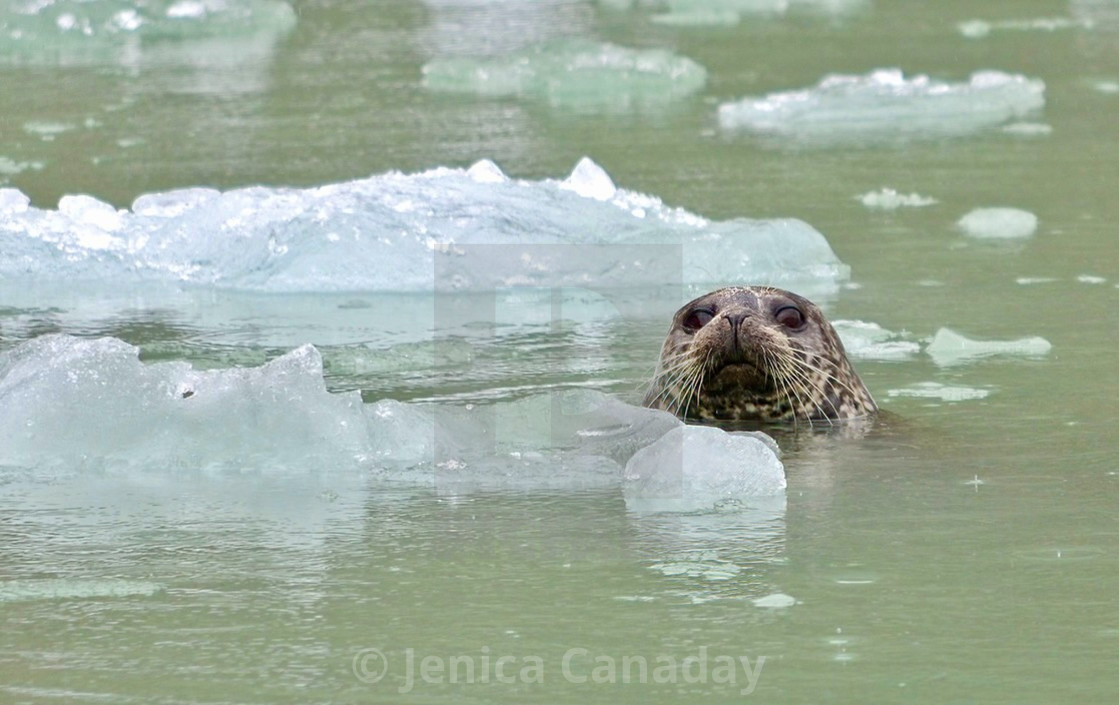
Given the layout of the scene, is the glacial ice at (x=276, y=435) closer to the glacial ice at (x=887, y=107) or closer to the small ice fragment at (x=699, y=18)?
the glacial ice at (x=887, y=107)

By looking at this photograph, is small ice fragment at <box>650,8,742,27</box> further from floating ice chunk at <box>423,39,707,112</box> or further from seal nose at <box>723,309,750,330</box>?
seal nose at <box>723,309,750,330</box>

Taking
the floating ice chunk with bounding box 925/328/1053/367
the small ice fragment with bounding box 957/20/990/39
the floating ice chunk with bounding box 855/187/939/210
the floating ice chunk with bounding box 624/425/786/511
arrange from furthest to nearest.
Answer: the small ice fragment with bounding box 957/20/990/39, the floating ice chunk with bounding box 855/187/939/210, the floating ice chunk with bounding box 925/328/1053/367, the floating ice chunk with bounding box 624/425/786/511

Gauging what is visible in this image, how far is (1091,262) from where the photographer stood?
768 cm

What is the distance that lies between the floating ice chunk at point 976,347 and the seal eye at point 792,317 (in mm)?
643

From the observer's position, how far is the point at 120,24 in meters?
14.8

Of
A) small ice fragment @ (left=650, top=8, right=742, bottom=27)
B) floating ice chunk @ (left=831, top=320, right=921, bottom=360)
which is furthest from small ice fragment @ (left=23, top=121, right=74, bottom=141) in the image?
floating ice chunk @ (left=831, top=320, right=921, bottom=360)

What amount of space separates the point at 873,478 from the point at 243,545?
61.2 inches

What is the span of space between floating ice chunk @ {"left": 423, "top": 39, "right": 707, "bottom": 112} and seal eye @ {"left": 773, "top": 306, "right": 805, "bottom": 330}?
6251 mm

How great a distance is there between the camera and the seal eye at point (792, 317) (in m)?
5.90

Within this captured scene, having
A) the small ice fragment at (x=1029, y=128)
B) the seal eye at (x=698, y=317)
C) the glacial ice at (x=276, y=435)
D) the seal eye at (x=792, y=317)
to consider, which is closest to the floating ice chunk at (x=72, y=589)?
the glacial ice at (x=276, y=435)

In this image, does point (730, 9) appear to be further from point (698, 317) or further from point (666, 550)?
point (666, 550)

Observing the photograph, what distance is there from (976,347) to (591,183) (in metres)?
2.16

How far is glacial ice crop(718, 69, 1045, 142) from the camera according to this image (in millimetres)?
10898

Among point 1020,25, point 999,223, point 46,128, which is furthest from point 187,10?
point 999,223
